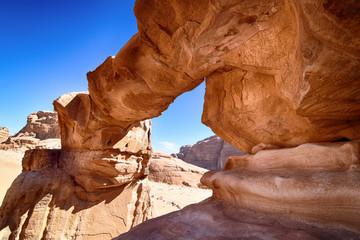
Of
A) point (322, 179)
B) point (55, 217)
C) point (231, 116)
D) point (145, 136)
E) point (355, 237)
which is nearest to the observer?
point (355, 237)

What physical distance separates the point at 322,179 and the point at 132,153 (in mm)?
4056

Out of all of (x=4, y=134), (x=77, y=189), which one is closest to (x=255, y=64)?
(x=77, y=189)

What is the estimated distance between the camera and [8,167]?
11.2 m

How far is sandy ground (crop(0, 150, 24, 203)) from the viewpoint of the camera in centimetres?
917

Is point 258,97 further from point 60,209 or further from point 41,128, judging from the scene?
point 41,128

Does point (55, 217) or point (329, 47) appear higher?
point (329, 47)

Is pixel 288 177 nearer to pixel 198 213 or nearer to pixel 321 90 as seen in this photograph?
pixel 321 90

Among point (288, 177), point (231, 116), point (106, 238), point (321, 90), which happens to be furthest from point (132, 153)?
point (321, 90)

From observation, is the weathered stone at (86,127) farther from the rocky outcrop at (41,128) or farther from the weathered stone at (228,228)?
the rocky outcrop at (41,128)

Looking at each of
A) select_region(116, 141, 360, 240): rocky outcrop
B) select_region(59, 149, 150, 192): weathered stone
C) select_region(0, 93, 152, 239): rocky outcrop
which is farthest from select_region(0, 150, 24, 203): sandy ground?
select_region(116, 141, 360, 240): rocky outcrop

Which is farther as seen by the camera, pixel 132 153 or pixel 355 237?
pixel 132 153

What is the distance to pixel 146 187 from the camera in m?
4.89

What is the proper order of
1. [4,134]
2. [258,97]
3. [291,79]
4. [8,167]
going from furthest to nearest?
[4,134]
[8,167]
[258,97]
[291,79]

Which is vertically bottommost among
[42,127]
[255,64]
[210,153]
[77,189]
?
[77,189]
